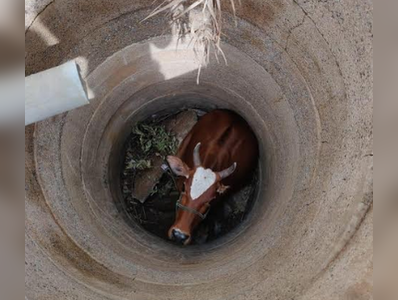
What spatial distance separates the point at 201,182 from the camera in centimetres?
385

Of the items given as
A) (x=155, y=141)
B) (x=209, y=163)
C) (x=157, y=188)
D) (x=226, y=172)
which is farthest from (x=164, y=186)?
(x=226, y=172)

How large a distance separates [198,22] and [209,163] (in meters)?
1.17

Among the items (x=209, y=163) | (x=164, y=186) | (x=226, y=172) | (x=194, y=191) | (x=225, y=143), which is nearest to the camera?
(x=194, y=191)

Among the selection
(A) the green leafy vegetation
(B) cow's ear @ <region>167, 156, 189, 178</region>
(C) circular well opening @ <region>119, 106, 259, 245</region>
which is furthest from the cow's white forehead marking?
(A) the green leafy vegetation

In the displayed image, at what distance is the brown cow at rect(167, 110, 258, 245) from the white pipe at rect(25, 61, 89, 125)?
141cm

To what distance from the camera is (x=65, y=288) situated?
11.2 feet

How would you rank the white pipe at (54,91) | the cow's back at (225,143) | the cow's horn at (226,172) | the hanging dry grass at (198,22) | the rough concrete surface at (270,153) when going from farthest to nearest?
1. the cow's back at (225,143)
2. the cow's horn at (226,172)
3. the hanging dry grass at (198,22)
4. the rough concrete surface at (270,153)
5. the white pipe at (54,91)

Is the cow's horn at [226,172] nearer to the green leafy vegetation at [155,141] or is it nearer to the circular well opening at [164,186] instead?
the circular well opening at [164,186]

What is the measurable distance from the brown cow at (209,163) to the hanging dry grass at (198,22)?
2.47ft

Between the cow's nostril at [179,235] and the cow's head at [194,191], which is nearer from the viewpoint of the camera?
the cow's head at [194,191]

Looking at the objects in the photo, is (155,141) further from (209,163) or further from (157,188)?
(209,163)

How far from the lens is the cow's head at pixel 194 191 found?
3.86 meters

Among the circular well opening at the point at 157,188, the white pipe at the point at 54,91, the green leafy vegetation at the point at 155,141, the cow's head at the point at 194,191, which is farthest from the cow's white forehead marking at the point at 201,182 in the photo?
the white pipe at the point at 54,91

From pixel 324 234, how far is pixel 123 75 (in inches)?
76.2
